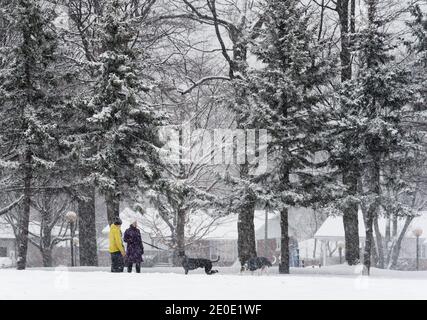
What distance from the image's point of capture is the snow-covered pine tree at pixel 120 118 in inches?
840

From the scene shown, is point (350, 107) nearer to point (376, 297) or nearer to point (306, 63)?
point (306, 63)

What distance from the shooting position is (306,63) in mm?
21625

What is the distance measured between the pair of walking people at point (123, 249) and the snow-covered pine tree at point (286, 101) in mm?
4803

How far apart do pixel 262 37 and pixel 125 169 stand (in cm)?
651

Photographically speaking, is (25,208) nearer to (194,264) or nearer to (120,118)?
(120,118)

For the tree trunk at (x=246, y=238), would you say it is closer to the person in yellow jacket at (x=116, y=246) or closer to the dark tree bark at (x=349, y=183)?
the dark tree bark at (x=349, y=183)

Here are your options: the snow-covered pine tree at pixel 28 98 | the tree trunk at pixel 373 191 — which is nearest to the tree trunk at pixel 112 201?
the snow-covered pine tree at pixel 28 98

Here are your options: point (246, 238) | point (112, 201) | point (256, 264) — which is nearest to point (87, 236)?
point (112, 201)

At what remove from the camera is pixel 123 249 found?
18266 mm

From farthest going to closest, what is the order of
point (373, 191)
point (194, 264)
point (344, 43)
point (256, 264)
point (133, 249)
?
point (344, 43) < point (373, 191) < point (194, 264) < point (256, 264) < point (133, 249)

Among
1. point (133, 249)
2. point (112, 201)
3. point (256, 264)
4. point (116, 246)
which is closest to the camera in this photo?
point (116, 246)

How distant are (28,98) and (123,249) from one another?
6.14 metres

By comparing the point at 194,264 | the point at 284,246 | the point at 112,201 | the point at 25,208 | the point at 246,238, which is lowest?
the point at 194,264

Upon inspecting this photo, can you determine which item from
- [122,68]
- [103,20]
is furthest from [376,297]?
[103,20]
